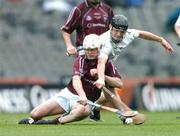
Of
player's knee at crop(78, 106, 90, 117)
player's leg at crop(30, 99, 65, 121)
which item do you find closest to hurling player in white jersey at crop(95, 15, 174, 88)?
player's knee at crop(78, 106, 90, 117)

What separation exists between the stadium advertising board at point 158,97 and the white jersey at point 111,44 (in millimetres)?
8940

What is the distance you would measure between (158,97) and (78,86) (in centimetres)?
1018

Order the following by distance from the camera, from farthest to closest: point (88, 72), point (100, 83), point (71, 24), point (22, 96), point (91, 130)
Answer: point (22, 96)
point (71, 24)
point (88, 72)
point (100, 83)
point (91, 130)

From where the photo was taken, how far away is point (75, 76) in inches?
603

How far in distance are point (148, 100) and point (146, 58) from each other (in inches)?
131

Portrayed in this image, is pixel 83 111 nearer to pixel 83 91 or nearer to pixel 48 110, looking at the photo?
pixel 83 91

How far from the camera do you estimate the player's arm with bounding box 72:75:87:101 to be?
15023mm

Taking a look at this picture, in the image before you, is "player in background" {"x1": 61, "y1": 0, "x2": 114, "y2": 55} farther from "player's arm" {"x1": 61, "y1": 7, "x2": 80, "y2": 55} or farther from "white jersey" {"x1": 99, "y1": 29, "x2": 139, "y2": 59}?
"white jersey" {"x1": 99, "y1": 29, "x2": 139, "y2": 59}

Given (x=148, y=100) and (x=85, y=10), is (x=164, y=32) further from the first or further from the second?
(x=85, y=10)

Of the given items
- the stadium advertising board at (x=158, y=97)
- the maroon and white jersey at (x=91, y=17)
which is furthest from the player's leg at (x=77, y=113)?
the stadium advertising board at (x=158, y=97)

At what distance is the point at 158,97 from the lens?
25.1 m

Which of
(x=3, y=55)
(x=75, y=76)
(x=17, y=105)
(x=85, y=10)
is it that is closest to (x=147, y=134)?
(x=75, y=76)

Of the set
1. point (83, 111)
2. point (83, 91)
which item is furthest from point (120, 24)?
point (83, 111)

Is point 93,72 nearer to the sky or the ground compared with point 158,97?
nearer to the sky
